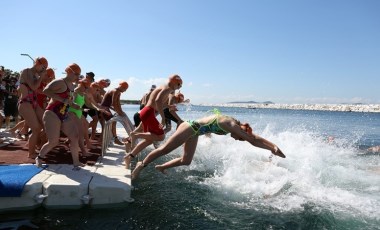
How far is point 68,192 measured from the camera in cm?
495

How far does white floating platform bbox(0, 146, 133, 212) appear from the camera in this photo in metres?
4.82

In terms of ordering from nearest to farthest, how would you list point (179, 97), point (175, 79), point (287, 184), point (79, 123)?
point (175, 79) → point (287, 184) → point (79, 123) → point (179, 97)

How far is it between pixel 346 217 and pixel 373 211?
734 mm

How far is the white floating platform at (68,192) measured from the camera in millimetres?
4816

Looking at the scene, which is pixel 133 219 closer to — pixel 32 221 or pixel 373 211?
pixel 32 221

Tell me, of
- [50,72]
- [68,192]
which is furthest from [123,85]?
[68,192]

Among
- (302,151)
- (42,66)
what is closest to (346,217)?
(42,66)

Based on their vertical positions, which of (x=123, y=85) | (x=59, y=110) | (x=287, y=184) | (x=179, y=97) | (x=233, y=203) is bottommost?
(x=233, y=203)

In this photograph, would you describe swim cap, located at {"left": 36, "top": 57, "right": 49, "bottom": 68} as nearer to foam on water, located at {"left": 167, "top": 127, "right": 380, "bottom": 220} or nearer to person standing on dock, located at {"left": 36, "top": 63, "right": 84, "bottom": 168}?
person standing on dock, located at {"left": 36, "top": 63, "right": 84, "bottom": 168}

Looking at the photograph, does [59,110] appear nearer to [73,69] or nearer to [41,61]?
[73,69]

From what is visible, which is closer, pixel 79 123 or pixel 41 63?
pixel 41 63

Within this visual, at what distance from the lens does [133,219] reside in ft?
15.9

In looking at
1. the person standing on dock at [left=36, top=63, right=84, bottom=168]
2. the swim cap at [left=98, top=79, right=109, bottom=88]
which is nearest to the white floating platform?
the person standing on dock at [left=36, top=63, right=84, bottom=168]

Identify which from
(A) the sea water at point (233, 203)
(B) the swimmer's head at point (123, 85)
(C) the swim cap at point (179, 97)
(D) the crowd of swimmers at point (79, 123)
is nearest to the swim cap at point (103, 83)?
(D) the crowd of swimmers at point (79, 123)
